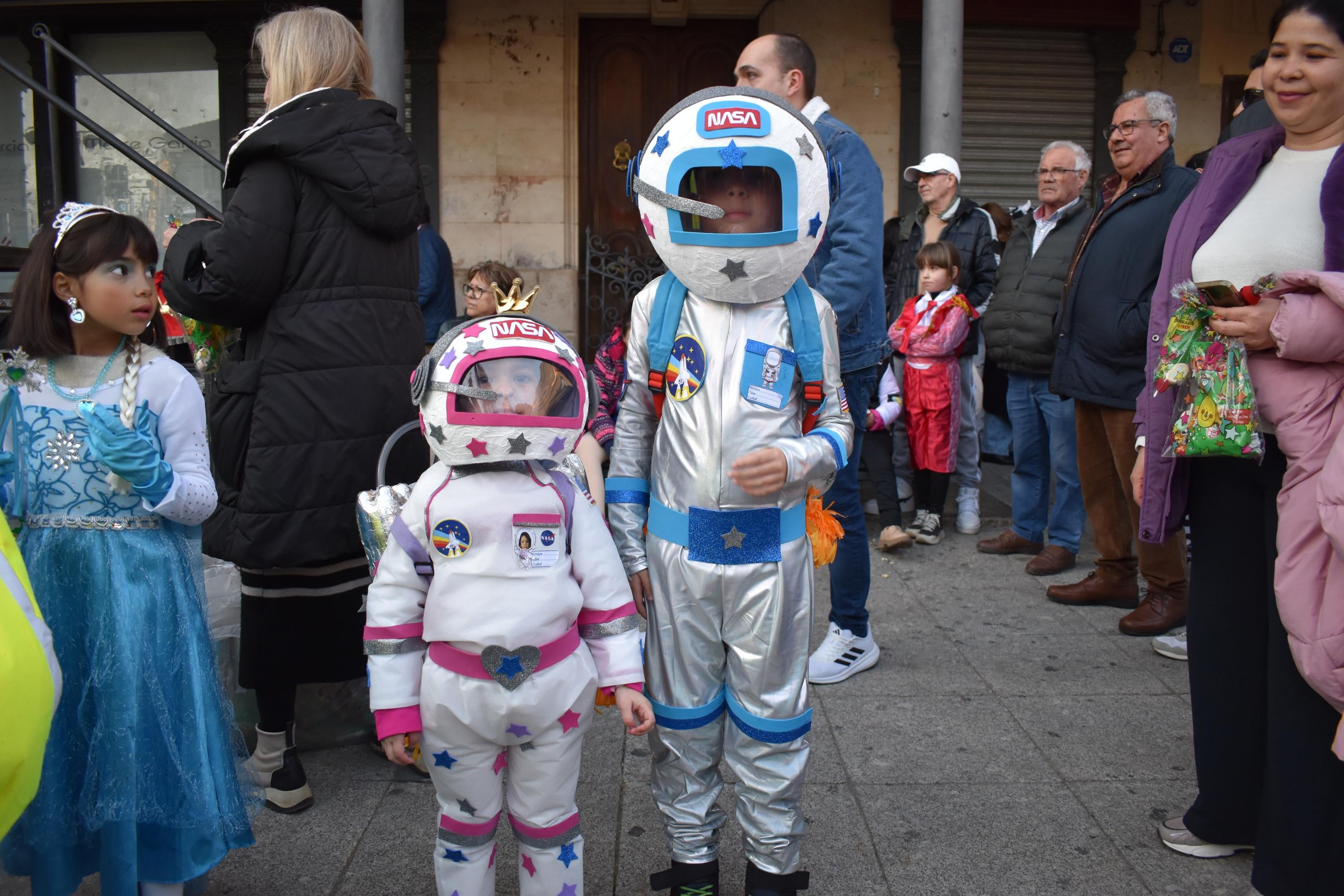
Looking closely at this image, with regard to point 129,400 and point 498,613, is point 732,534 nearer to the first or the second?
point 498,613

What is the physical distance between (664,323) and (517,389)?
0.46m

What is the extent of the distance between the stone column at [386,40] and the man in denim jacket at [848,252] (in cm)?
446

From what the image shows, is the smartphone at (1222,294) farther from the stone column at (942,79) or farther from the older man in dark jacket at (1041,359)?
the stone column at (942,79)

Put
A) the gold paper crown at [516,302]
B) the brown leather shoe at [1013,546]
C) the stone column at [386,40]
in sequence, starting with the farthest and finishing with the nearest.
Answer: the stone column at [386,40] < the brown leather shoe at [1013,546] < the gold paper crown at [516,302]

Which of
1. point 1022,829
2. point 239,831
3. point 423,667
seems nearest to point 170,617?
point 239,831

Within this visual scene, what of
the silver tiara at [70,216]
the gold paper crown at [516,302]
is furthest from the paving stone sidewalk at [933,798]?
the silver tiara at [70,216]

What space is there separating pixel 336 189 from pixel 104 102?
8.45 metres

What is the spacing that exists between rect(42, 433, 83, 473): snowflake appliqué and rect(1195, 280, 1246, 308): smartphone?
258 centimetres

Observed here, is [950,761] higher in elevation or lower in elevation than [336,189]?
lower

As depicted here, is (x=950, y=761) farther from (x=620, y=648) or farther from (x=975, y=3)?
(x=975, y=3)

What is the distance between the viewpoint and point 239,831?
7.86ft

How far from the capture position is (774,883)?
241 centimetres

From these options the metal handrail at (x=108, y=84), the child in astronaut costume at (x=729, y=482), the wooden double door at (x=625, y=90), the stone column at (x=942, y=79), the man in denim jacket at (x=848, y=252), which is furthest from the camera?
the wooden double door at (x=625, y=90)

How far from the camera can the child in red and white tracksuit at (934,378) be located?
582 cm
